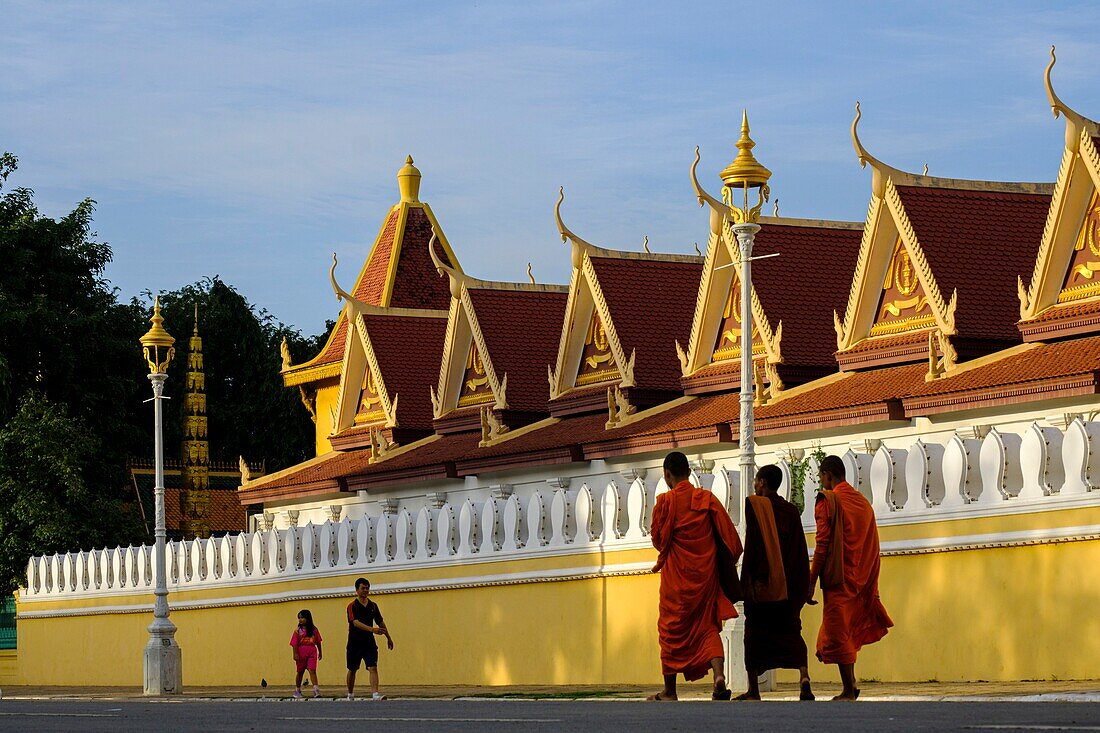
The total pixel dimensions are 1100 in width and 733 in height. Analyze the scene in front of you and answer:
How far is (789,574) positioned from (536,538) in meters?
9.82

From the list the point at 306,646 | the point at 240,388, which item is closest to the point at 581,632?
the point at 306,646

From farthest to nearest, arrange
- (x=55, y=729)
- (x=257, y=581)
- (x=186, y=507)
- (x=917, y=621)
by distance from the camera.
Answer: (x=186, y=507)
(x=257, y=581)
(x=917, y=621)
(x=55, y=729)

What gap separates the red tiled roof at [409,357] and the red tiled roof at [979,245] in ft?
42.0

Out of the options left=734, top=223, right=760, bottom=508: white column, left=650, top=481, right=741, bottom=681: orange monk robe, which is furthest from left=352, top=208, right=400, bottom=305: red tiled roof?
left=650, top=481, right=741, bottom=681: orange monk robe

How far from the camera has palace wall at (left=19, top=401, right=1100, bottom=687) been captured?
61.5ft

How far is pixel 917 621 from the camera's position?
2006 cm

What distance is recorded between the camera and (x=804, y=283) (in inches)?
1214

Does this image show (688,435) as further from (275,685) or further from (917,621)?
(917,621)

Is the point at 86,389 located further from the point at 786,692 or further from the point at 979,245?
the point at 786,692

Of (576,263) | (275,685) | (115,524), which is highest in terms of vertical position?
(576,263)

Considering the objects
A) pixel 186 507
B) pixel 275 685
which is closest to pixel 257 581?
pixel 275 685

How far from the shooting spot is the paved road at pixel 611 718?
11.3m

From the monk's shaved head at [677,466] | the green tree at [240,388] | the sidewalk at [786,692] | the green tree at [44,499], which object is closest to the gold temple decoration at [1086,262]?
the sidewalk at [786,692]

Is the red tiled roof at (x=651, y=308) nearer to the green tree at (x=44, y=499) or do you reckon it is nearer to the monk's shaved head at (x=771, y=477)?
the green tree at (x=44, y=499)
